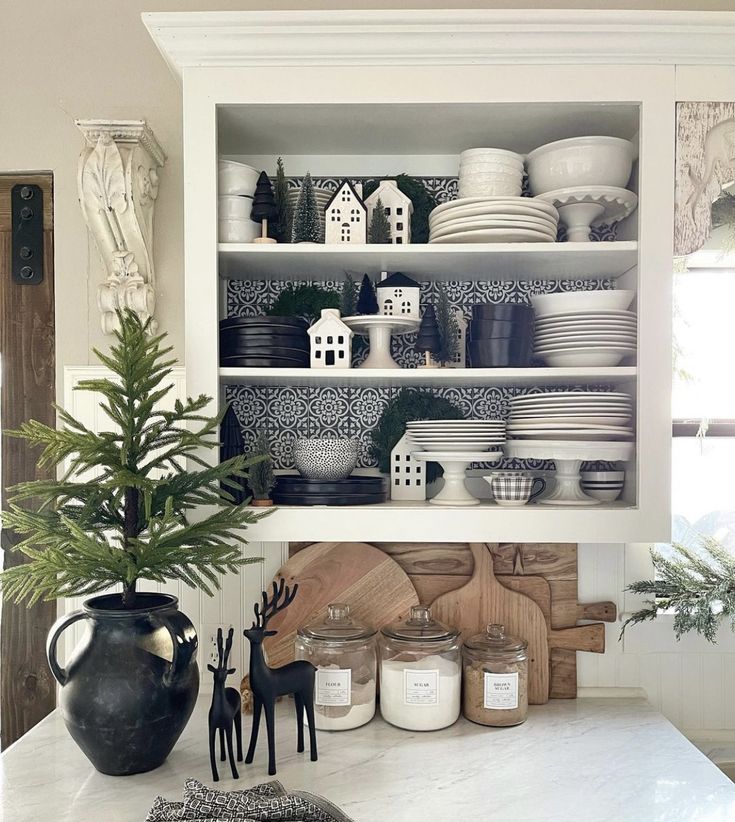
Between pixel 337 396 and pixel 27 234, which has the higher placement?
pixel 27 234

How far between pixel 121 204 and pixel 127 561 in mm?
807

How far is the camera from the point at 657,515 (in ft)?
5.01

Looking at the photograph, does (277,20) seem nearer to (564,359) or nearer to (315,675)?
(564,359)

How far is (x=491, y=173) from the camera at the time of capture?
1.60 meters

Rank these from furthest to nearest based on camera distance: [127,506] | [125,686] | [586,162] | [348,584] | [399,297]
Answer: [348,584] → [399,297] → [586,162] → [127,506] → [125,686]

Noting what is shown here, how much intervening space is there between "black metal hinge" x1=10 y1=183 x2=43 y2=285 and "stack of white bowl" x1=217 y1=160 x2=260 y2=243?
531 millimetres

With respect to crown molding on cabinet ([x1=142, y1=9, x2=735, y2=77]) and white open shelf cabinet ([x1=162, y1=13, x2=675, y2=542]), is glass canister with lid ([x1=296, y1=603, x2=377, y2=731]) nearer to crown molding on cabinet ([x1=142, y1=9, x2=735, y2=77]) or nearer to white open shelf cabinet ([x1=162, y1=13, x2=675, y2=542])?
white open shelf cabinet ([x1=162, y1=13, x2=675, y2=542])

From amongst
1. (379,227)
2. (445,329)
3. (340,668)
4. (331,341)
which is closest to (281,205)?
(379,227)

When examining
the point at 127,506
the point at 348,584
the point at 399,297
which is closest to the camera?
the point at 127,506

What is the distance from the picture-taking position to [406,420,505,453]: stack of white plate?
1587 mm

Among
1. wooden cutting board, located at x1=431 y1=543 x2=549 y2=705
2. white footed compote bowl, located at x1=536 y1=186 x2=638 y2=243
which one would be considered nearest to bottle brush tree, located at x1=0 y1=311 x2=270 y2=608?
wooden cutting board, located at x1=431 y1=543 x2=549 y2=705

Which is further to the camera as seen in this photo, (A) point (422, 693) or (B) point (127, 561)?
(A) point (422, 693)

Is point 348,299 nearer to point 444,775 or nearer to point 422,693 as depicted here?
point 422,693

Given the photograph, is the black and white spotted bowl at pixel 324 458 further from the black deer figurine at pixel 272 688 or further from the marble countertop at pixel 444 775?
the marble countertop at pixel 444 775
